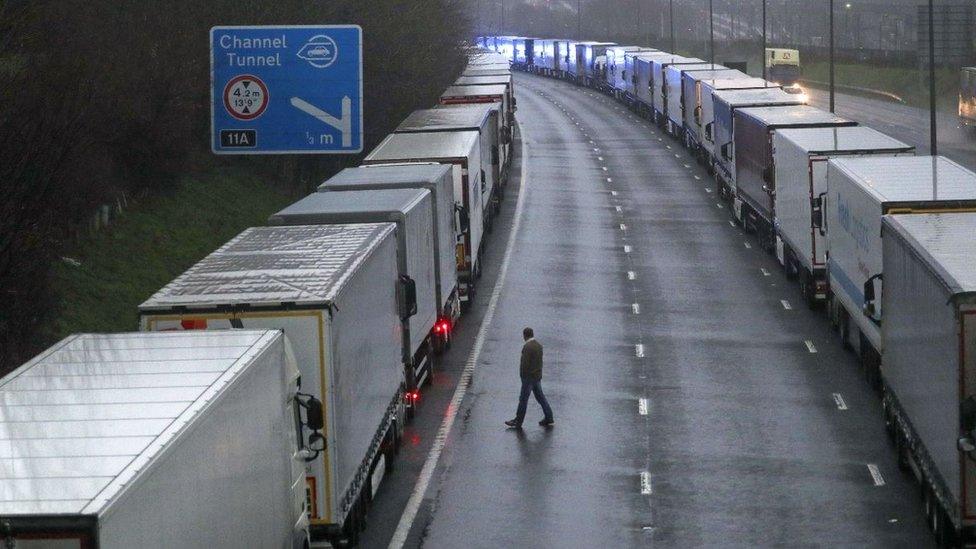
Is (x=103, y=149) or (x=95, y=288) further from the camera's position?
(x=103, y=149)

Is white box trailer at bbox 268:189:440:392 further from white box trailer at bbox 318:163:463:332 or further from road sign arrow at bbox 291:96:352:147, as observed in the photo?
road sign arrow at bbox 291:96:352:147

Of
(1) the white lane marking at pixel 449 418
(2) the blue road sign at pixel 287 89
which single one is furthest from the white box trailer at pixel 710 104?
(2) the blue road sign at pixel 287 89

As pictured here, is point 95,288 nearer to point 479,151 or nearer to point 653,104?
point 479,151

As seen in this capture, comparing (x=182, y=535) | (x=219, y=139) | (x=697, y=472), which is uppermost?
(x=219, y=139)

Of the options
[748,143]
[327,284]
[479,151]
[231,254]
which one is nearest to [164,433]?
[327,284]

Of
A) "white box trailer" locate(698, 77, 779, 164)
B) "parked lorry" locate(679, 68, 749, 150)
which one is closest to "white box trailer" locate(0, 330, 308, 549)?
"white box trailer" locate(698, 77, 779, 164)

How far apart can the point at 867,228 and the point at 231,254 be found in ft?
36.4

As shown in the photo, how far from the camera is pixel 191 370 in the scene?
39.0ft

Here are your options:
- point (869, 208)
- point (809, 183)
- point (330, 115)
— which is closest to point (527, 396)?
point (330, 115)

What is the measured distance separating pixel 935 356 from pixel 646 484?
18.0 ft

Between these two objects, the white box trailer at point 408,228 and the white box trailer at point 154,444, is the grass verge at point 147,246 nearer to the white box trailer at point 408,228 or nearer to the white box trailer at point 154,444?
the white box trailer at point 408,228

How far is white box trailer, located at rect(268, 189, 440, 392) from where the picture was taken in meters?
23.3

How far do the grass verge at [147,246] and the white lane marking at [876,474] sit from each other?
40.3 feet

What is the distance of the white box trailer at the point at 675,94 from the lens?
70.8 metres
